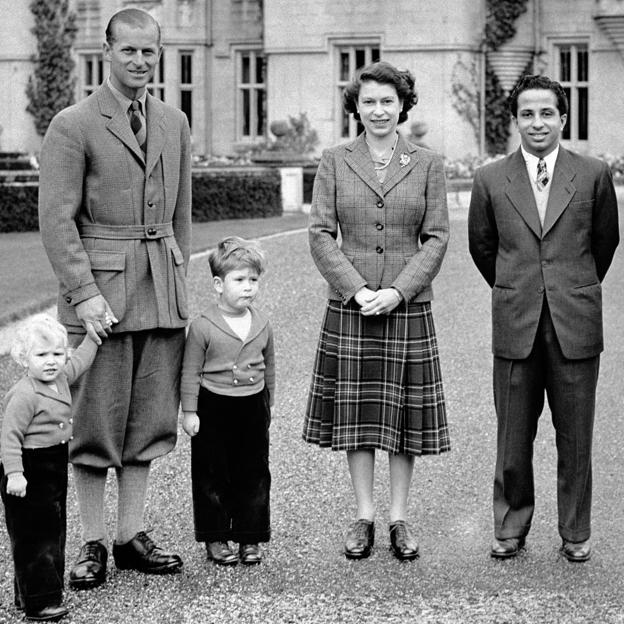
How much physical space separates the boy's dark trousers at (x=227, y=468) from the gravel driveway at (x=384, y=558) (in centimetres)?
13

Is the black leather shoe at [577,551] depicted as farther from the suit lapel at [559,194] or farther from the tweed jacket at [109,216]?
the tweed jacket at [109,216]

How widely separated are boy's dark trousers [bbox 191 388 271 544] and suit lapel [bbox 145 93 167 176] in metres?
0.82

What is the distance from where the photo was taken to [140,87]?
14.9 ft

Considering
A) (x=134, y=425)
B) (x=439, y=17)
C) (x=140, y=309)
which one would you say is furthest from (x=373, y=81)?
(x=439, y=17)

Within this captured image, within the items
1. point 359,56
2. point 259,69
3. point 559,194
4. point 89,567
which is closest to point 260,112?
point 259,69

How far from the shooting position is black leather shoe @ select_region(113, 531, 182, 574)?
179 inches

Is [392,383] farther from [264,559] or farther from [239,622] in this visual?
[239,622]

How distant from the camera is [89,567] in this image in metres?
4.44

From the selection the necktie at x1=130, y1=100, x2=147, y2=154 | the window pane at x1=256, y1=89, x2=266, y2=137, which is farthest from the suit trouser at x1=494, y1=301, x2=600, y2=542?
the window pane at x1=256, y1=89, x2=266, y2=137

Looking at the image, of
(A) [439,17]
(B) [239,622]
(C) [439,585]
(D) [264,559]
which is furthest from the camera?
(A) [439,17]

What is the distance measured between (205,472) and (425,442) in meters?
0.83

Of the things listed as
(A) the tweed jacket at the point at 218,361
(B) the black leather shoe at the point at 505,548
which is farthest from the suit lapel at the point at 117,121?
(B) the black leather shoe at the point at 505,548

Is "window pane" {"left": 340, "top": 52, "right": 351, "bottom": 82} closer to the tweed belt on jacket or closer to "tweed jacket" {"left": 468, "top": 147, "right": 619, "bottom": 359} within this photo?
"tweed jacket" {"left": 468, "top": 147, "right": 619, "bottom": 359}

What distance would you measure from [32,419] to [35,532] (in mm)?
354
